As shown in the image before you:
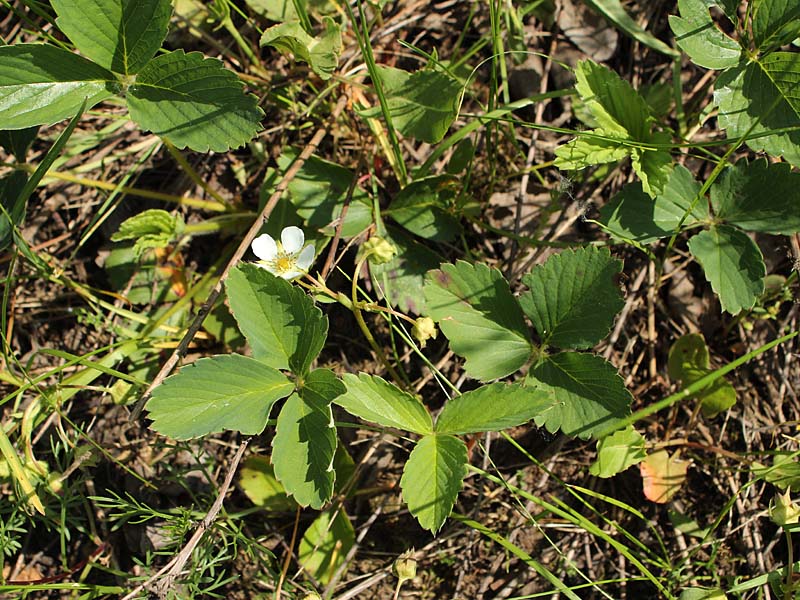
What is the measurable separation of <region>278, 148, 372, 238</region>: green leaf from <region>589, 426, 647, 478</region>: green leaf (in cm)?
104

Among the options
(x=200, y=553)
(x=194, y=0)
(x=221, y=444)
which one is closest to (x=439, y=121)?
(x=194, y=0)

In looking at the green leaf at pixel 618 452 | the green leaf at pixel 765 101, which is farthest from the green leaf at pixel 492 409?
the green leaf at pixel 765 101

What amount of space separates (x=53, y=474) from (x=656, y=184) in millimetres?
2125

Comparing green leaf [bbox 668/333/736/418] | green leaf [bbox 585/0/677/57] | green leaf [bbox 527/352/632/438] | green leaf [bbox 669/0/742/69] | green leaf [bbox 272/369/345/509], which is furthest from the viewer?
green leaf [bbox 585/0/677/57]

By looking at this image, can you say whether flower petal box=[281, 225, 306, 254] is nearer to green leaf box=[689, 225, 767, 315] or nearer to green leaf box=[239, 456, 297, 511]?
green leaf box=[239, 456, 297, 511]

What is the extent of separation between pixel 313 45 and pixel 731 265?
4.85 ft

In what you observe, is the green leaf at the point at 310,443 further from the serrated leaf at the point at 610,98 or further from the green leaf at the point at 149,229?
the serrated leaf at the point at 610,98

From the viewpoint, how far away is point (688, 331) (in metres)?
2.50

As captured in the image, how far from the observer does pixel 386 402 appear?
1.95m

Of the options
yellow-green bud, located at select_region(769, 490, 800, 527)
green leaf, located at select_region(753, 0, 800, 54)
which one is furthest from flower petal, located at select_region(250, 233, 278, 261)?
yellow-green bud, located at select_region(769, 490, 800, 527)

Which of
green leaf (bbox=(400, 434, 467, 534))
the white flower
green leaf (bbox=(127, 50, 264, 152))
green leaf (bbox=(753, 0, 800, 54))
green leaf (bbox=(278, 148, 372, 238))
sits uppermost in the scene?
green leaf (bbox=(753, 0, 800, 54))

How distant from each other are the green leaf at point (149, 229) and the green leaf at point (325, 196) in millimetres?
416

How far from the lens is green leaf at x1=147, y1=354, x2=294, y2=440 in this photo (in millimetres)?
1876

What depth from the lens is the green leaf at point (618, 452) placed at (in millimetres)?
2164
